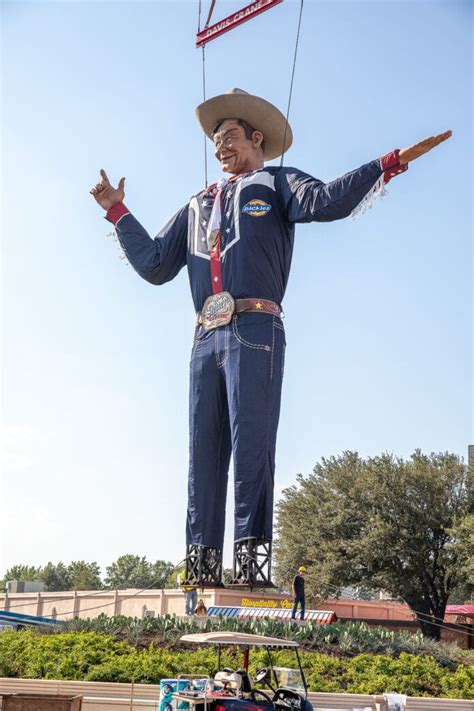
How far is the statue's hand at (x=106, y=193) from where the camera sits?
45.0 feet

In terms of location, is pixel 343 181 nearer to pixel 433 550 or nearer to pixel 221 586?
pixel 221 586

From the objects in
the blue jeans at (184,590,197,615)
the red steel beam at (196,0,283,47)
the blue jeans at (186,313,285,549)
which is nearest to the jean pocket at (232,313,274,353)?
the blue jeans at (186,313,285,549)

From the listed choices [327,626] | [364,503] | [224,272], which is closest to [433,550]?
[364,503]

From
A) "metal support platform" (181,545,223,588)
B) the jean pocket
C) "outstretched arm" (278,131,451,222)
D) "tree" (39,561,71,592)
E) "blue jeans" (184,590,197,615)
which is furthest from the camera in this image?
"tree" (39,561,71,592)

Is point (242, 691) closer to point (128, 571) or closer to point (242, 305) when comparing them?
point (242, 305)

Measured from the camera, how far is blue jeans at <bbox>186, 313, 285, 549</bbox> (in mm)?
11828

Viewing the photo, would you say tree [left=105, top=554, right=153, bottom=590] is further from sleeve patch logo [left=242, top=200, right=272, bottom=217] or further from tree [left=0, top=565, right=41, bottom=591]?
sleeve patch logo [left=242, top=200, right=272, bottom=217]

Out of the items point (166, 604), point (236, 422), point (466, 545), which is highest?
point (236, 422)

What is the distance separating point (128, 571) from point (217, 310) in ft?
219

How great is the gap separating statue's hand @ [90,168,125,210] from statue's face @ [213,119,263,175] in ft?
5.54

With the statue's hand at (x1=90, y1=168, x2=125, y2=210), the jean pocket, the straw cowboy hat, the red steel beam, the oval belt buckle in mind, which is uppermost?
the red steel beam

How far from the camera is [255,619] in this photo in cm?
1245

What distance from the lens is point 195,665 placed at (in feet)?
35.1

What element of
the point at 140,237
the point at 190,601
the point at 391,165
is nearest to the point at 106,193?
the point at 140,237
